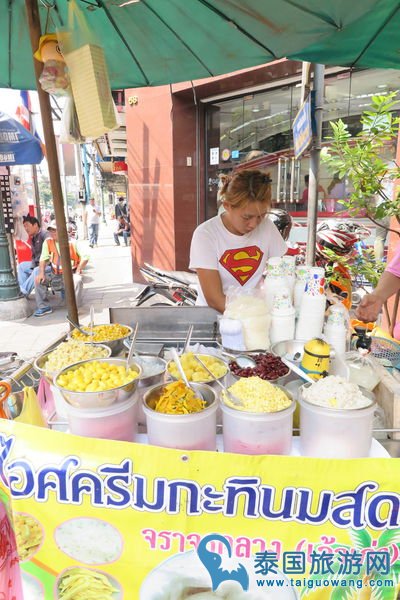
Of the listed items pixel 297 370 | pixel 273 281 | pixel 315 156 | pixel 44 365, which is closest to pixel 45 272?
pixel 315 156

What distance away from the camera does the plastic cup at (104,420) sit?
117cm

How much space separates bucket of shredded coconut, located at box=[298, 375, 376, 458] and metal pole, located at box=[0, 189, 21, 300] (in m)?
6.45

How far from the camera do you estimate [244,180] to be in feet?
8.21

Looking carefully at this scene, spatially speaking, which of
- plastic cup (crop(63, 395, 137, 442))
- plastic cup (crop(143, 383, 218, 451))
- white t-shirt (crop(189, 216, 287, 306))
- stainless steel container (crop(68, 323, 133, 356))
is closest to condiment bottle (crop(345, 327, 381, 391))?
plastic cup (crop(143, 383, 218, 451))

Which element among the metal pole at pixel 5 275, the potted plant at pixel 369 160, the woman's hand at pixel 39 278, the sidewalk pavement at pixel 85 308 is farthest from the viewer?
the woman's hand at pixel 39 278

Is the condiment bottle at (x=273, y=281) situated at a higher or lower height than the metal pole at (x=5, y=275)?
higher

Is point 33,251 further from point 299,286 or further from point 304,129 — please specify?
point 299,286

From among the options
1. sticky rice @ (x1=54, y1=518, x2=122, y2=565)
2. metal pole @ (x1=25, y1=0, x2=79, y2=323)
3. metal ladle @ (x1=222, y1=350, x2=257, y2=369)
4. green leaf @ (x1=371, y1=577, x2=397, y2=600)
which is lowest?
Result: green leaf @ (x1=371, y1=577, x2=397, y2=600)

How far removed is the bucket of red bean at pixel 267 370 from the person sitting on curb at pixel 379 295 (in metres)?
1.02

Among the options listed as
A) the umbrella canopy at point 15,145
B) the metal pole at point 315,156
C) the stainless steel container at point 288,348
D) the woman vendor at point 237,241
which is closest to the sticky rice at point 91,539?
the stainless steel container at point 288,348

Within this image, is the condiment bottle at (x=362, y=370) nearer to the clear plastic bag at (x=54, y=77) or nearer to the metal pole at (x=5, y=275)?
the clear plastic bag at (x=54, y=77)

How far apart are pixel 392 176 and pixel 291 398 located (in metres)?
3.24

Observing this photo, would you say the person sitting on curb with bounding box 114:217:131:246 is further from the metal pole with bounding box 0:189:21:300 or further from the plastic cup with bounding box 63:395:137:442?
the plastic cup with bounding box 63:395:137:442

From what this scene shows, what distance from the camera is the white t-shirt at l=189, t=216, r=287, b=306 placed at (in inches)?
102
